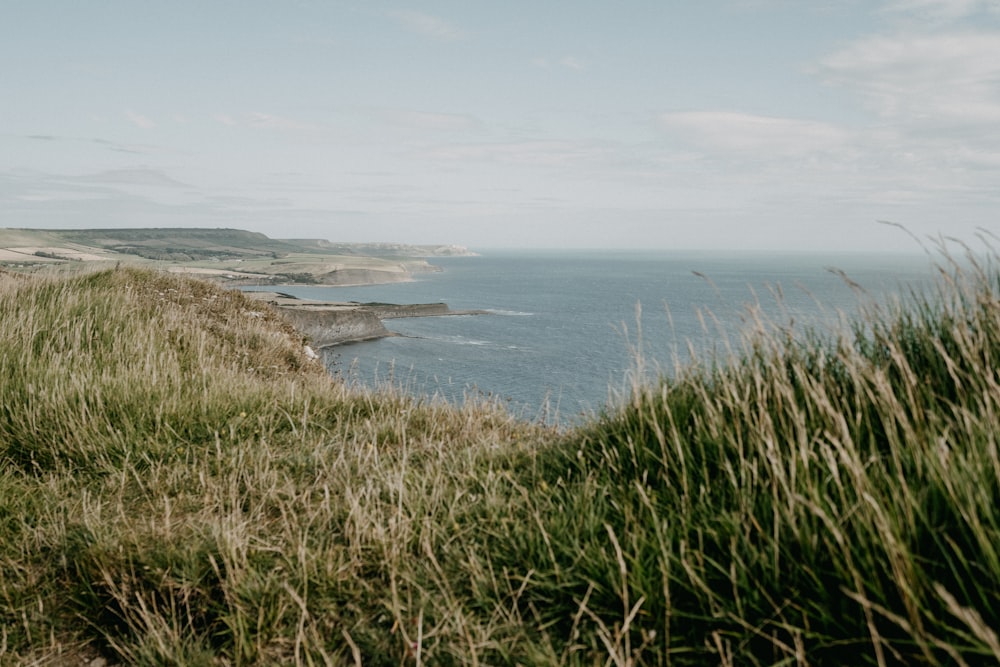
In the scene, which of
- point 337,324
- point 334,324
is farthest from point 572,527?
point 334,324

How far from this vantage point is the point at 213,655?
3.31 meters

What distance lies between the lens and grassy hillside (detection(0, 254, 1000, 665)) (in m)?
2.64

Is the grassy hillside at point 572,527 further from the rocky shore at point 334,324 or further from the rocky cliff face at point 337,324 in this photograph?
the rocky cliff face at point 337,324

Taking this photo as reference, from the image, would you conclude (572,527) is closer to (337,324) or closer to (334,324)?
(337,324)

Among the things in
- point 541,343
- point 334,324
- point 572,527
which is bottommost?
point 541,343

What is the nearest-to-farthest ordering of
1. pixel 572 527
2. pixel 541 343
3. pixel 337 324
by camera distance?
pixel 572 527 → pixel 337 324 → pixel 541 343

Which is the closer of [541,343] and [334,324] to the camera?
[334,324]

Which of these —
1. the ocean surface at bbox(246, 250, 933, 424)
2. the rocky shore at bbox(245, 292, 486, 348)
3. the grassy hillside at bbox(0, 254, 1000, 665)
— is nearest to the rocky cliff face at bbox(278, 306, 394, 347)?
the rocky shore at bbox(245, 292, 486, 348)

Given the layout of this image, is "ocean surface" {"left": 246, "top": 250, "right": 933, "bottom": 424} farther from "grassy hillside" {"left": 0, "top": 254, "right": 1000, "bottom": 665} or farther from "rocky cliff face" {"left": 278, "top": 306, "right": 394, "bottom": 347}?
"rocky cliff face" {"left": 278, "top": 306, "right": 394, "bottom": 347}

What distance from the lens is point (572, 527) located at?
11.7 ft

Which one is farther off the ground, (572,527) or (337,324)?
(572,527)

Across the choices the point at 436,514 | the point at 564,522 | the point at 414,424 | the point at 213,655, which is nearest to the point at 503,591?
the point at 564,522

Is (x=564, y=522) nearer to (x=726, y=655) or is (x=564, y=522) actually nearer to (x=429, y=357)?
(x=726, y=655)

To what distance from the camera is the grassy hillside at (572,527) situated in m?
2.64
